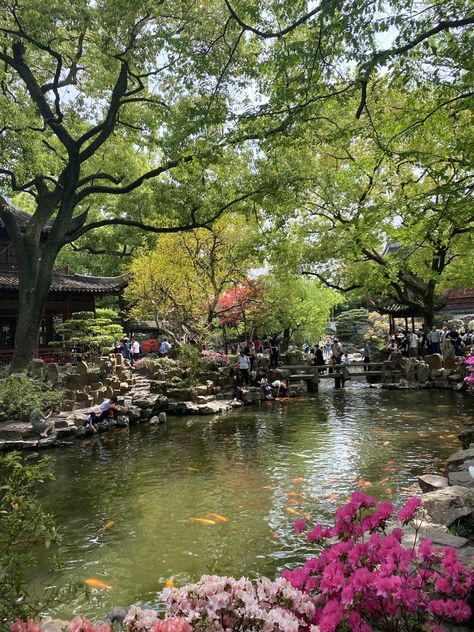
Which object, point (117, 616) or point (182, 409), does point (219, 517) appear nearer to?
point (117, 616)

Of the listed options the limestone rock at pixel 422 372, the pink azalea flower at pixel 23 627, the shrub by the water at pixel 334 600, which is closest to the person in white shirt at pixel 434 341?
the limestone rock at pixel 422 372

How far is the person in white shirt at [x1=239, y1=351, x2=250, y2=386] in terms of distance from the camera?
1728 centimetres

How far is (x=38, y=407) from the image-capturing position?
12031mm

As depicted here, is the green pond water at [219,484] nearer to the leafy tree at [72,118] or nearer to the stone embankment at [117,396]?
the stone embankment at [117,396]

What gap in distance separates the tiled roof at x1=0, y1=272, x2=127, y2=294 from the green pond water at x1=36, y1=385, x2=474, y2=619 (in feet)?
44.3

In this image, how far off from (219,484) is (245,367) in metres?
9.44

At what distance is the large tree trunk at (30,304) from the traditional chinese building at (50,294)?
23.4ft

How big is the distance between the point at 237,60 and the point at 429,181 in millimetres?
12153

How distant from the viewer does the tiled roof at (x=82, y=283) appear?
24.1 metres

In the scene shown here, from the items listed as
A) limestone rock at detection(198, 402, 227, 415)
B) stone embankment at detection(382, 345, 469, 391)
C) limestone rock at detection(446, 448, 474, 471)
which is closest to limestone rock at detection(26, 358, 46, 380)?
limestone rock at detection(198, 402, 227, 415)

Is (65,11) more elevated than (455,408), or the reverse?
(65,11)

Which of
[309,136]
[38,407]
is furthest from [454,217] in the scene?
[38,407]

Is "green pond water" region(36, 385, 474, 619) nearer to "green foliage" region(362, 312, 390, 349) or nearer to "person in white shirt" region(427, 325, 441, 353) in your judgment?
"person in white shirt" region(427, 325, 441, 353)

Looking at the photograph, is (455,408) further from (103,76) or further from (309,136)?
(103,76)
